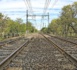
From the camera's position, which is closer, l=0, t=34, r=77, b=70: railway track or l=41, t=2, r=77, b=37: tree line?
l=0, t=34, r=77, b=70: railway track

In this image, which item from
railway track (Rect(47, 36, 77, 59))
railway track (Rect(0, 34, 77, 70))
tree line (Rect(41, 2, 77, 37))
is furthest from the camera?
tree line (Rect(41, 2, 77, 37))

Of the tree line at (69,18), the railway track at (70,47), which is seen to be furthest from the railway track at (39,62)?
the tree line at (69,18)

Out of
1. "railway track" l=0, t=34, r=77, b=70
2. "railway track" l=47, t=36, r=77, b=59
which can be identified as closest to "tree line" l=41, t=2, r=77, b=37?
"railway track" l=47, t=36, r=77, b=59

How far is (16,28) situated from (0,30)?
3200cm

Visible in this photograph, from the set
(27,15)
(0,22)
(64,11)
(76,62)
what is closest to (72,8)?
(64,11)

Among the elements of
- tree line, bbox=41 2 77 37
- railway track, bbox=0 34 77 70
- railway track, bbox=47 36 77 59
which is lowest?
railway track, bbox=47 36 77 59

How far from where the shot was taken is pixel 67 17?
2753 inches

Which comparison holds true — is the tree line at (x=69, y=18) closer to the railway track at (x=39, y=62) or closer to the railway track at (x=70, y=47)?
the railway track at (x=70, y=47)

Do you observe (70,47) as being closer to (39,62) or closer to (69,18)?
(39,62)

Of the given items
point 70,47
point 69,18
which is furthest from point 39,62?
point 69,18

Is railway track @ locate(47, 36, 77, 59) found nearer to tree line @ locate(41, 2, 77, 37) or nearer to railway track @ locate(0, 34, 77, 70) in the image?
railway track @ locate(0, 34, 77, 70)

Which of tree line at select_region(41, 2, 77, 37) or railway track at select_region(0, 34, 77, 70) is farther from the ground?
tree line at select_region(41, 2, 77, 37)

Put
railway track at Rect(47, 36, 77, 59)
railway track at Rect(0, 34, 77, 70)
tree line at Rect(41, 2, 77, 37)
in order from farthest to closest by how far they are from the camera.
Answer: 1. tree line at Rect(41, 2, 77, 37)
2. railway track at Rect(47, 36, 77, 59)
3. railway track at Rect(0, 34, 77, 70)

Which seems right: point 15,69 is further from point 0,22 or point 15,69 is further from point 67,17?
point 67,17
